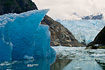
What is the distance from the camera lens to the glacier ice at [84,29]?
82300mm

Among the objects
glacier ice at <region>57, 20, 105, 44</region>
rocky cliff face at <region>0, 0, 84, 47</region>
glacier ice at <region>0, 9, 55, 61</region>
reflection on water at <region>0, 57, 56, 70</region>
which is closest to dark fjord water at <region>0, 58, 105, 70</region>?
reflection on water at <region>0, 57, 56, 70</region>

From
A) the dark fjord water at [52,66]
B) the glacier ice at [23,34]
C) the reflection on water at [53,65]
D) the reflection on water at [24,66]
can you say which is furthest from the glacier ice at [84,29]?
the reflection on water at [24,66]

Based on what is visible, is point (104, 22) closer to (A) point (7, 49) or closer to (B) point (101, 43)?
(B) point (101, 43)

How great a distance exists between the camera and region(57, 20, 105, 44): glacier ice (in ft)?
270

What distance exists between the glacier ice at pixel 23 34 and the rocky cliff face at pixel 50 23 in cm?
5300

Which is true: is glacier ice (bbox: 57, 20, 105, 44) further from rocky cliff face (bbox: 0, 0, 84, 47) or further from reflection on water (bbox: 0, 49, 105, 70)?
reflection on water (bbox: 0, 49, 105, 70)

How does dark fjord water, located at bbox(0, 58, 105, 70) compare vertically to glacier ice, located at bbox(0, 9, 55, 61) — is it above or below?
below

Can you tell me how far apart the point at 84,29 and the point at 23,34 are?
79425mm

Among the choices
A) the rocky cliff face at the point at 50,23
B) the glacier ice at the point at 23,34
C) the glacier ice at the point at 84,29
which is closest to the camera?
the glacier ice at the point at 23,34

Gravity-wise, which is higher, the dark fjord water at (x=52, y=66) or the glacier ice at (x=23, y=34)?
the glacier ice at (x=23, y=34)

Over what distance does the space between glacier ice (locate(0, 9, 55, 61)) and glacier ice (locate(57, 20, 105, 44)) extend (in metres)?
65.6

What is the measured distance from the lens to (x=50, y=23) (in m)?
77.2

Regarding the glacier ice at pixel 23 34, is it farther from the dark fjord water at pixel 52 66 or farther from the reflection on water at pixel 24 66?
the dark fjord water at pixel 52 66

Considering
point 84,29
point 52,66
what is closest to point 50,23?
point 84,29
